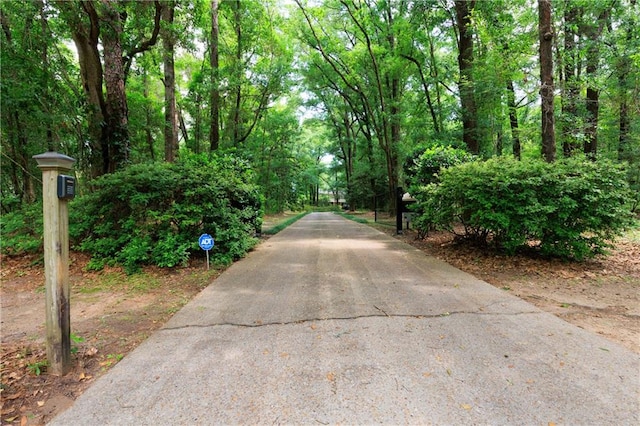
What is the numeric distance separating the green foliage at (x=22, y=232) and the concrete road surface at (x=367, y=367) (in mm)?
4226

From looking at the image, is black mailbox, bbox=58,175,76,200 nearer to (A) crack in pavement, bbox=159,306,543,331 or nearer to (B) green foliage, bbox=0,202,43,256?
(A) crack in pavement, bbox=159,306,543,331

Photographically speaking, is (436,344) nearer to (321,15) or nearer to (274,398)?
(274,398)

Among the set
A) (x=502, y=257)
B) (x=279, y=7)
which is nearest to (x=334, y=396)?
(x=502, y=257)

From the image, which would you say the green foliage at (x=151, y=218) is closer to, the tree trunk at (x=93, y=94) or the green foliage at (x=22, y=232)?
the green foliage at (x=22, y=232)

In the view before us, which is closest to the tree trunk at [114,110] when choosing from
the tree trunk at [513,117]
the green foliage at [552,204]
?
the green foliage at [552,204]

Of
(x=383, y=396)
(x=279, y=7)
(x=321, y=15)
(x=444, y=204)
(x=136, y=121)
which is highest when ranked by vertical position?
(x=279, y=7)

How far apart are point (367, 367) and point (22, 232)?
7407 mm

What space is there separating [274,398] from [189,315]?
193 cm

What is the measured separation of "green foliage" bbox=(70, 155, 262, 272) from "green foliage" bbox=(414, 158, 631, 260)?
4995mm

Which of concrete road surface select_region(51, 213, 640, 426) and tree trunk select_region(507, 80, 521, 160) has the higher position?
tree trunk select_region(507, 80, 521, 160)

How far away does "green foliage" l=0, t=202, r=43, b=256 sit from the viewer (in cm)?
574

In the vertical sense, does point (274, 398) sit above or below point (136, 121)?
below

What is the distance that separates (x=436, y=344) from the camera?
8.89ft

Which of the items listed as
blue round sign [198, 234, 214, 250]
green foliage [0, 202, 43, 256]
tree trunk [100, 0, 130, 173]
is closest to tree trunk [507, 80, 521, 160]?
blue round sign [198, 234, 214, 250]
